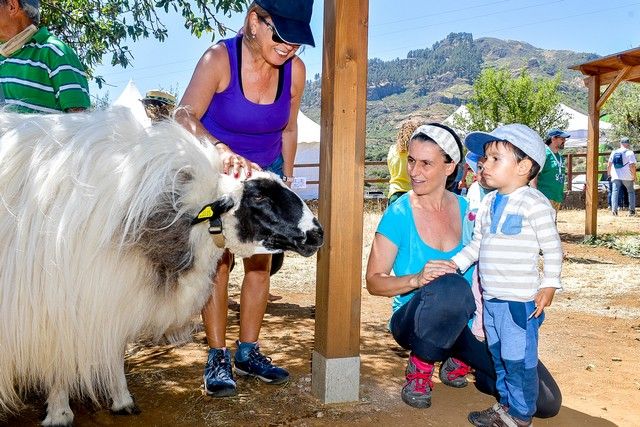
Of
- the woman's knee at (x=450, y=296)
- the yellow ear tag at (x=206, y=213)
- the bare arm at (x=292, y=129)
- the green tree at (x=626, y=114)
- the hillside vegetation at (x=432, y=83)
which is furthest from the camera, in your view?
the hillside vegetation at (x=432, y=83)

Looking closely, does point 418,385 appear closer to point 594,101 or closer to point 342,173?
point 342,173

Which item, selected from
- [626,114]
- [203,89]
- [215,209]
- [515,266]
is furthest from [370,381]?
[626,114]

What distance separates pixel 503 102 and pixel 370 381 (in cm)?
2102

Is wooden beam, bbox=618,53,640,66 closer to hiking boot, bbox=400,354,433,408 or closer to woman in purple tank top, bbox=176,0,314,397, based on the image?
woman in purple tank top, bbox=176,0,314,397

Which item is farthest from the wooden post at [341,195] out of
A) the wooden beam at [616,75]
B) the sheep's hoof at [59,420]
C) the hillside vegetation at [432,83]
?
the hillside vegetation at [432,83]

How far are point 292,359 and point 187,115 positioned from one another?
70.4 inches

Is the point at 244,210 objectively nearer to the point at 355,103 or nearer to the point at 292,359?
the point at 355,103

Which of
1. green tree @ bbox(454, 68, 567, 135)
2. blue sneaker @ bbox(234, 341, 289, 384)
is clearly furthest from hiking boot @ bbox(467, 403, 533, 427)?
green tree @ bbox(454, 68, 567, 135)

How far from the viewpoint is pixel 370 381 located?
3.47 metres

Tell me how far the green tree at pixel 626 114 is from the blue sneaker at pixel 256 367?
30.1m

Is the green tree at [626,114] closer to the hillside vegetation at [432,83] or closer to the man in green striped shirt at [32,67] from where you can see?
the man in green striped shirt at [32,67]

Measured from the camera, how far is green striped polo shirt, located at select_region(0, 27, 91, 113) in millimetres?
3043

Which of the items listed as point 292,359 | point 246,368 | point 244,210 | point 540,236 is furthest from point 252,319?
point 540,236

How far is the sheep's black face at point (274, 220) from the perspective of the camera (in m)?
2.74
